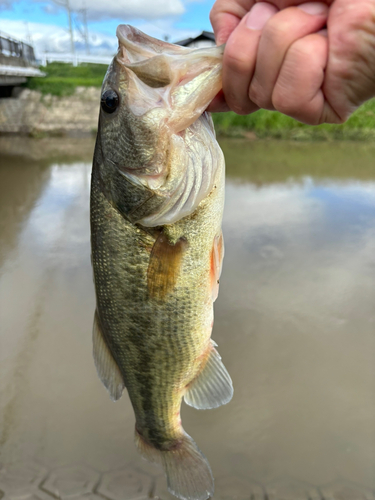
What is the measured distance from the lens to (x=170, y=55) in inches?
45.1

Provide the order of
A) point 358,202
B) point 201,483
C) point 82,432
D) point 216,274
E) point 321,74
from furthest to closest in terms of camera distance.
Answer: point 358,202, point 82,432, point 201,483, point 216,274, point 321,74

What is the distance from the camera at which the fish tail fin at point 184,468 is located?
1.64 metres

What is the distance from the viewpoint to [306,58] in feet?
3.07

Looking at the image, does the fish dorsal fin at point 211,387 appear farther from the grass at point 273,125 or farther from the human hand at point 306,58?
the grass at point 273,125

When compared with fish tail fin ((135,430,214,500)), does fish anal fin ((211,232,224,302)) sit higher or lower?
higher

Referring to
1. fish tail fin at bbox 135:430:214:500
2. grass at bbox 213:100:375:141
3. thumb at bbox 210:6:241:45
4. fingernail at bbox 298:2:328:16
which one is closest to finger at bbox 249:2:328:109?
fingernail at bbox 298:2:328:16

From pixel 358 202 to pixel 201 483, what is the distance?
24.0ft

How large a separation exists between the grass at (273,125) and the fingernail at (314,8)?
14710mm

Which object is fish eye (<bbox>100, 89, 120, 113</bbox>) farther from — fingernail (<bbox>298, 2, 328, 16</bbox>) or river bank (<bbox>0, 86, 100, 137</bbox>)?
river bank (<bbox>0, 86, 100, 137</bbox>)

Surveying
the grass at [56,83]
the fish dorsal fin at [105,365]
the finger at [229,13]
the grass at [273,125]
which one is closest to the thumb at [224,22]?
the finger at [229,13]

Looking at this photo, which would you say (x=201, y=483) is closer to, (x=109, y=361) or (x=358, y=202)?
(x=109, y=361)

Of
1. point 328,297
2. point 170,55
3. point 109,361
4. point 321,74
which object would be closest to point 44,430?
point 109,361

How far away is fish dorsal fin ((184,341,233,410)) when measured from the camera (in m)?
1.63

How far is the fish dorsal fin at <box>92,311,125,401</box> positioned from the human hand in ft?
3.84
